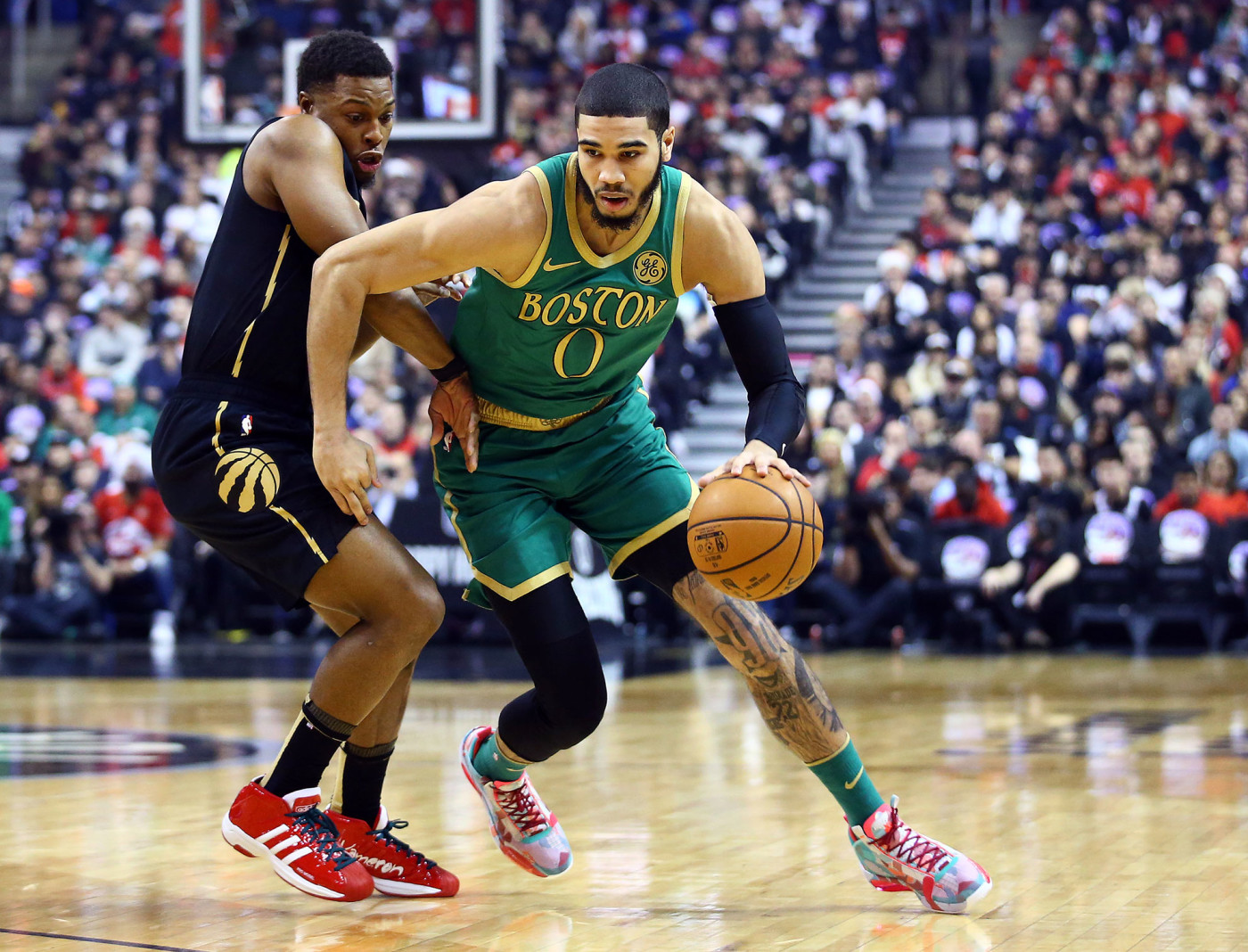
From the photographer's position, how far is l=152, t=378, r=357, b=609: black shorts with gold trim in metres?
4.01

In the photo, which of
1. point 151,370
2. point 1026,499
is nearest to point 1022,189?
point 1026,499

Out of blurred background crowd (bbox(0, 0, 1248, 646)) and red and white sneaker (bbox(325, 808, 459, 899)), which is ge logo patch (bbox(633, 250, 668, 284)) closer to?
red and white sneaker (bbox(325, 808, 459, 899))

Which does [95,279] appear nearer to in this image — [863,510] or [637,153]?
[863,510]

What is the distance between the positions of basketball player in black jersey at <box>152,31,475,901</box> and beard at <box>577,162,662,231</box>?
0.50 meters

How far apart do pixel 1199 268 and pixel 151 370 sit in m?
8.92

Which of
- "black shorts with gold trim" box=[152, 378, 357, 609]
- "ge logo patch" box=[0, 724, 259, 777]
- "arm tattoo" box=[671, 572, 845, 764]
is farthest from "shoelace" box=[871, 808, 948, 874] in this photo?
"ge logo patch" box=[0, 724, 259, 777]

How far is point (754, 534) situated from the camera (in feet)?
→ 12.6

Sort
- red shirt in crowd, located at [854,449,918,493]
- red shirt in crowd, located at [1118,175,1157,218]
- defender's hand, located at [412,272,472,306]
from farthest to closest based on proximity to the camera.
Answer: red shirt in crowd, located at [1118,175,1157,218] < red shirt in crowd, located at [854,449,918,493] < defender's hand, located at [412,272,472,306]

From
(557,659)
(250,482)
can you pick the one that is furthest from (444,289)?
(557,659)

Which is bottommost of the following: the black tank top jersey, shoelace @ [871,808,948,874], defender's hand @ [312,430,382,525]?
shoelace @ [871,808,948,874]

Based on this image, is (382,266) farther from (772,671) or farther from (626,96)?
(772,671)

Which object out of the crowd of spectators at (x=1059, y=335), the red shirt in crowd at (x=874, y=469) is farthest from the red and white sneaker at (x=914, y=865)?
the red shirt in crowd at (x=874, y=469)

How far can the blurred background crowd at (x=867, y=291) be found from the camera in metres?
11.6

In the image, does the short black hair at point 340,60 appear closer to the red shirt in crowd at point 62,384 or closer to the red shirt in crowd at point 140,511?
the red shirt in crowd at point 140,511
